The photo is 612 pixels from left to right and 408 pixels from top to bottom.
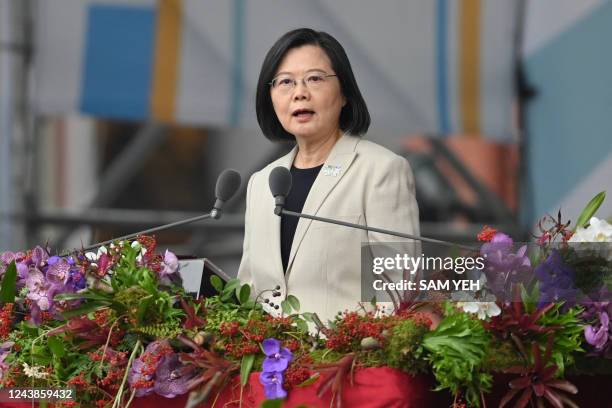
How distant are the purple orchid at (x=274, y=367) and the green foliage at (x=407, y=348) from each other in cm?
25

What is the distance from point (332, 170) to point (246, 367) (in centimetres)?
89

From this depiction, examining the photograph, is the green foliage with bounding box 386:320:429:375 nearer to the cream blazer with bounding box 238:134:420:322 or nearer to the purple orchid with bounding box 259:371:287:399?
the purple orchid with bounding box 259:371:287:399

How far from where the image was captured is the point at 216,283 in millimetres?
3389

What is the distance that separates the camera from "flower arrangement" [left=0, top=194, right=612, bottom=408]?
292 centimetres

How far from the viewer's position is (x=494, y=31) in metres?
6.88

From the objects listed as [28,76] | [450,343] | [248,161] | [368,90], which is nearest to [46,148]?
[248,161]

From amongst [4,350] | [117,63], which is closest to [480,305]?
[4,350]

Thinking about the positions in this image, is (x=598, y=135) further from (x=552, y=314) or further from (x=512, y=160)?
(x=552, y=314)

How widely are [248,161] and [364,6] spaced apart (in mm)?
4108

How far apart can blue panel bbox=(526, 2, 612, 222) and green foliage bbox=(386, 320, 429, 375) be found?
149 inches

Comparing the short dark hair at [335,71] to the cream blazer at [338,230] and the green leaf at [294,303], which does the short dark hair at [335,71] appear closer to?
the cream blazer at [338,230]

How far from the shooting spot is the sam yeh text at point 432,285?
299 cm

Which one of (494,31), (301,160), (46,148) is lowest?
(46,148)

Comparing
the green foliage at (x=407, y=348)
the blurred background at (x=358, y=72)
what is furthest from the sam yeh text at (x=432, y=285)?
the blurred background at (x=358, y=72)
